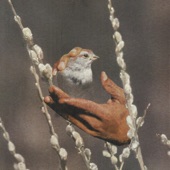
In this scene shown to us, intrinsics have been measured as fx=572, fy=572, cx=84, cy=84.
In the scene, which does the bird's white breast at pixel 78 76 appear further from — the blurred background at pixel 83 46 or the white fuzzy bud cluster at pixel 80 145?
the white fuzzy bud cluster at pixel 80 145

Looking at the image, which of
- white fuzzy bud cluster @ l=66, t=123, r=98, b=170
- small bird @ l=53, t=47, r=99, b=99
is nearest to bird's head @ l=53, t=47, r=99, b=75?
small bird @ l=53, t=47, r=99, b=99

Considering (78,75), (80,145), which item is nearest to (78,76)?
(78,75)

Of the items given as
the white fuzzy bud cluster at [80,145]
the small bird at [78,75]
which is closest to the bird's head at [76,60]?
the small bird at [78,75]

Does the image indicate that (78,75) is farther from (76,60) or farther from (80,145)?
(80,145)

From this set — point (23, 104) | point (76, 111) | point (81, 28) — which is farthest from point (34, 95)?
point (76, 111)

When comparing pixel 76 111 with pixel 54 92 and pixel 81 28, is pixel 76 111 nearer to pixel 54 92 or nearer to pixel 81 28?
pixel 54 92

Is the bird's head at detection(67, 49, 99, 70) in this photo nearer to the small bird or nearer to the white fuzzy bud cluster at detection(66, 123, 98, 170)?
the small bird
